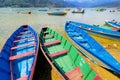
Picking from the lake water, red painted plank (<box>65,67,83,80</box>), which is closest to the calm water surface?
the lake water

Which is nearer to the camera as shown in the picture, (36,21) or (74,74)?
(74,74)

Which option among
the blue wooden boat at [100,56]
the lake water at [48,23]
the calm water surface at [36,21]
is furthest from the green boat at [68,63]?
the calm water surface at [36,21]

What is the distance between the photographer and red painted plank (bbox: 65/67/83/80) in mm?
7084

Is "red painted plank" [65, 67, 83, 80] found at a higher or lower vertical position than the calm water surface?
higher

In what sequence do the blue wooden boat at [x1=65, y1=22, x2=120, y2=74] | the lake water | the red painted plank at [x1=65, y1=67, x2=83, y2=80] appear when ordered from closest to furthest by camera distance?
the red painted plank at [x1=65, y1=67, x2=83, y2=80]
the blue wooden boat at [x1=65, y1=22, x2=120, y2=74]
the lake water

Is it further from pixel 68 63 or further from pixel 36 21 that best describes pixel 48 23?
pixel 68 63

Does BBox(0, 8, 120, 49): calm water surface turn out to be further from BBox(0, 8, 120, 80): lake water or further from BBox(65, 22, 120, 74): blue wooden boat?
BBox(65, 22, 120, 74): blue wooden boat

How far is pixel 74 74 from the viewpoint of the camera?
24.2 ft

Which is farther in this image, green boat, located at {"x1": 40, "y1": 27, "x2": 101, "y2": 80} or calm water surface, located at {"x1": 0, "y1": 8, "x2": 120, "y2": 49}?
calm water surface, located at {"x1": 0, "y1": 8, "x2": 120, "y2": 49}

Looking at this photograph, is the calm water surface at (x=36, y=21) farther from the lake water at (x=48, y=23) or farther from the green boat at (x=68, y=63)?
the green boat at (x=68, y=63)

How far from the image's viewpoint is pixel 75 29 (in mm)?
17094

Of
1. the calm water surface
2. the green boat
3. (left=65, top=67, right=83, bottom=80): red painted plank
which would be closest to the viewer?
the green boat

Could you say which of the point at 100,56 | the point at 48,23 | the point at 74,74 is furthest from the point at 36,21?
the point at 74,74

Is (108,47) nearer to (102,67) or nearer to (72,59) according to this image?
(102,67)
